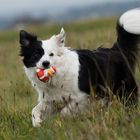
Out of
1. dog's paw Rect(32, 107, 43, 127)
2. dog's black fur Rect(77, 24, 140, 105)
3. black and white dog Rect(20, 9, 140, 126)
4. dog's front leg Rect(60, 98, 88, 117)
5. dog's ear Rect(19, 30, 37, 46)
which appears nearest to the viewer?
dog's paw Rect(32, 107, 43, 127)

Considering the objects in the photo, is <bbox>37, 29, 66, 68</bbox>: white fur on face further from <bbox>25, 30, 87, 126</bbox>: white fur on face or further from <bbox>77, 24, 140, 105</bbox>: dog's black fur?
<bbox>77, 24, 140, 105</bbox>: dog's black fur

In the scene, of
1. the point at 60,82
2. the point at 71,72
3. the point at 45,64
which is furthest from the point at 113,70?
the point at 45,64

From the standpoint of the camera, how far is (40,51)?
6879mm

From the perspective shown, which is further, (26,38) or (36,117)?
(26,38)

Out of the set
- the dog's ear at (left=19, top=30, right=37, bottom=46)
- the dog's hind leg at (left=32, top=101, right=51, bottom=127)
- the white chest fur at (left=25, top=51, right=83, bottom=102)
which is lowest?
the dog's hind leg at (left=32, top=101, right=51, bottom=127)

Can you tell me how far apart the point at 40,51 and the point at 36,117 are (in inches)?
30.1

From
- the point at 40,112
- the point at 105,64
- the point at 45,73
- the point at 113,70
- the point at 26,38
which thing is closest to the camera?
the point at 45,73

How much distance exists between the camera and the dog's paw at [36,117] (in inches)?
253

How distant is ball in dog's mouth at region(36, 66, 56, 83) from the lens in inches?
A: 263

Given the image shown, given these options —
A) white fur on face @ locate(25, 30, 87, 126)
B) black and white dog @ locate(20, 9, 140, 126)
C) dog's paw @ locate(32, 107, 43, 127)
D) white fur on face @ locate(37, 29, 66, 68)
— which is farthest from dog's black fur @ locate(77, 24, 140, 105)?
dog's paw @ locate(32, 107, 43, 127)

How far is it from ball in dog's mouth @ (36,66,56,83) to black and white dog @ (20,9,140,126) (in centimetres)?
5

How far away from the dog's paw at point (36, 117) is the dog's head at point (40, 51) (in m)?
0.54

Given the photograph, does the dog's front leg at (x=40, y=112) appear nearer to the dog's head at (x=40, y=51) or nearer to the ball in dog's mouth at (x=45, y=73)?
the ball in dog's mouth at (x=45, y=73)

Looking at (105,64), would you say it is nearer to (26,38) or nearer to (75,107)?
(75,107)
